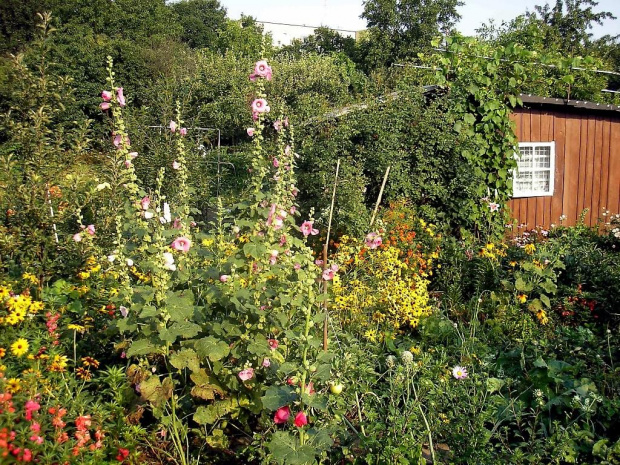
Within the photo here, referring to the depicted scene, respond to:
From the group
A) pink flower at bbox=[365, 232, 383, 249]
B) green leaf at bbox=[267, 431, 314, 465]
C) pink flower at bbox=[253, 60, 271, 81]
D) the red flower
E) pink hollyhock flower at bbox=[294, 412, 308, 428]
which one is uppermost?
pink flower at bbox=[253, 60, 271, 81]

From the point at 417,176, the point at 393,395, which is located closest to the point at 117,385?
the point at 393,395

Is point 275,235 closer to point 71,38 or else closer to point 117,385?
point 117,385

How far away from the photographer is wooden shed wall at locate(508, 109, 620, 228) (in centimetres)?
822

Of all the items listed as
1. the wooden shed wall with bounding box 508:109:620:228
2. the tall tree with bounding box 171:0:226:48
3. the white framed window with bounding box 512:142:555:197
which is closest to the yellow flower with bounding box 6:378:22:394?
the wooden shed wall with bounding box 508:109:620:228

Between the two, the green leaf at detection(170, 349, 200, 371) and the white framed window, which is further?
the white framed window

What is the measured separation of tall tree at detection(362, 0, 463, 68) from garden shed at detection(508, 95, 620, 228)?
815 inches

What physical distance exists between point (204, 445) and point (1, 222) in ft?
7.38

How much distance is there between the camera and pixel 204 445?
2.63 metres

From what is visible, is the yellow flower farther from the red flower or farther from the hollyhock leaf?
the hollyhock leaf

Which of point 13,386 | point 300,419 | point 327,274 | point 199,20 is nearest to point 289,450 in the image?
point 300,419

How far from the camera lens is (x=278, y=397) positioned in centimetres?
217

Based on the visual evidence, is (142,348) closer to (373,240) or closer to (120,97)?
(120,97)

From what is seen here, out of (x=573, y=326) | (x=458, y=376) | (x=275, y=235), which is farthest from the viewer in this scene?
(x=573, y=326)

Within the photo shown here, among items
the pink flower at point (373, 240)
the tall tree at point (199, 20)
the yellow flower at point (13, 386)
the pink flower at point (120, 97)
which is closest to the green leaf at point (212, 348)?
the yellow flower at point (13, 386)
